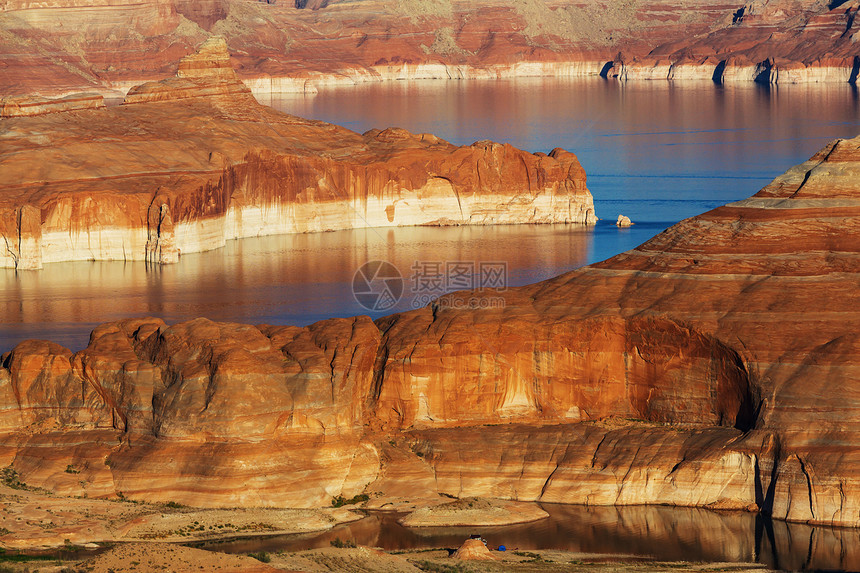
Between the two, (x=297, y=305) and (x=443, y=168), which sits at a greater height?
(x=443, y=168)

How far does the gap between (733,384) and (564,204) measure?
3006 inches

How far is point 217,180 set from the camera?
115 metres

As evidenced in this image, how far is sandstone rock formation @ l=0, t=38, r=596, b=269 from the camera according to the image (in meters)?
106

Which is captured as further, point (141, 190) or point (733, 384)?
point (141, 190)

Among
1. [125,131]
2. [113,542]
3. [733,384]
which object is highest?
[125,131]

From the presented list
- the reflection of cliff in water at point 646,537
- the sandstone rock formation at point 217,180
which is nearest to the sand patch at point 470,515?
the reflection of cliff in water at point 646,537

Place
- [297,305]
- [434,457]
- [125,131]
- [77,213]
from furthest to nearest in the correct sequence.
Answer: [125,131], [77,213], [297,305], [434,457]

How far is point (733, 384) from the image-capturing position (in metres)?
53.1

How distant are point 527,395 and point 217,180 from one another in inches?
2533

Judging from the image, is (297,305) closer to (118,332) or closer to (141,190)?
(141,190)

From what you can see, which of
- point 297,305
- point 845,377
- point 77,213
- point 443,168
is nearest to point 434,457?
point 845,377

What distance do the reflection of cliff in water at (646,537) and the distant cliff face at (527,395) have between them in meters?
0.77

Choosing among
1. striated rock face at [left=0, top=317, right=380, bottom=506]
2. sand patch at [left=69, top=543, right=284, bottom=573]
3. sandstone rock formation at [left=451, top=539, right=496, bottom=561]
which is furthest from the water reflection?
sandstone rock formation at [left=451, top=539, right=496, bottom=561]

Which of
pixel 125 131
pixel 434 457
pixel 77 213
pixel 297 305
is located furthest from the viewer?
pixel 125 131
